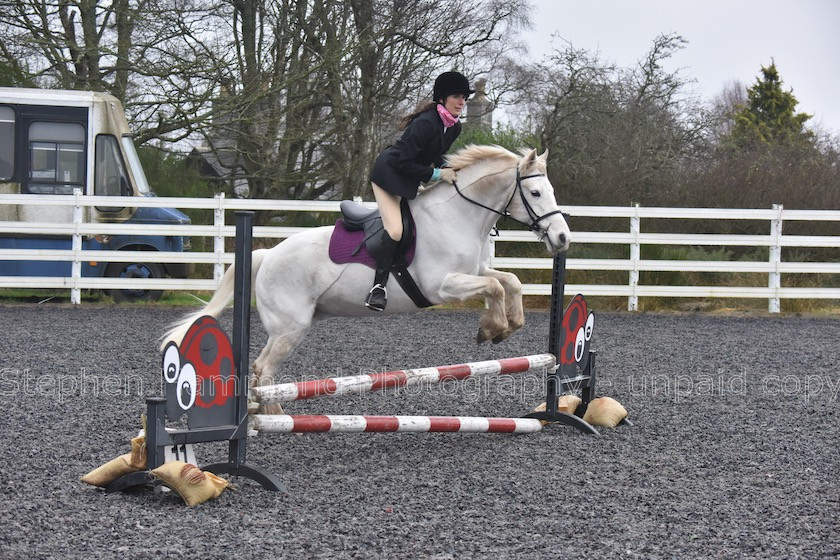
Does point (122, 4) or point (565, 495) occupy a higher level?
point (122, 4)

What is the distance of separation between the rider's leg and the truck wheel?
8.08 m

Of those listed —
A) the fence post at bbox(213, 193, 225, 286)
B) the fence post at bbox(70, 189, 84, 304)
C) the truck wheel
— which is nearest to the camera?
the fence post at bbox(70, 189, 84, 304)

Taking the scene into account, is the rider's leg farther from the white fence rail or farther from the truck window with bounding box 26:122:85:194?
the truck window with bounding box 26:122:85:194

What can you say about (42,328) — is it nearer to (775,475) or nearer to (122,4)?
(122,4)

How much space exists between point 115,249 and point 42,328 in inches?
126

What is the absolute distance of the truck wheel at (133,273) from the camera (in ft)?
41.7

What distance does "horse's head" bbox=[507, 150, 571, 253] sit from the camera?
513cm

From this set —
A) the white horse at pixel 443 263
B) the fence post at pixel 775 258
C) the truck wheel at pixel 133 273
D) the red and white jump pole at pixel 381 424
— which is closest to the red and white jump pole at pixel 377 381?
the red and white jump pole at pixel 381 424

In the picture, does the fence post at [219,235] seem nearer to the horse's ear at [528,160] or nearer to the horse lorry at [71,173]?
the horse lorry at [71,173]

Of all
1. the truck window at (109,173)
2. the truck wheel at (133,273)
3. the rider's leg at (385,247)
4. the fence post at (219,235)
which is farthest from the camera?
the truck window at (109,173)

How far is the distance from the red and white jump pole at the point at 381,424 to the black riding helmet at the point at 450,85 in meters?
1.74

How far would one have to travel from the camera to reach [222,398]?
401cm

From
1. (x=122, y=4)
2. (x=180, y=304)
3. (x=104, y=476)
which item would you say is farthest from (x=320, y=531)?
(x=122, y=4)

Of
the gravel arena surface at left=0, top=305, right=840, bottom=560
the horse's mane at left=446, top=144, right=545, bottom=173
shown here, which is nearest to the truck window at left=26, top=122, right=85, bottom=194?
the gravel arena surface at left=0, top=305, right=840, bottom=560
